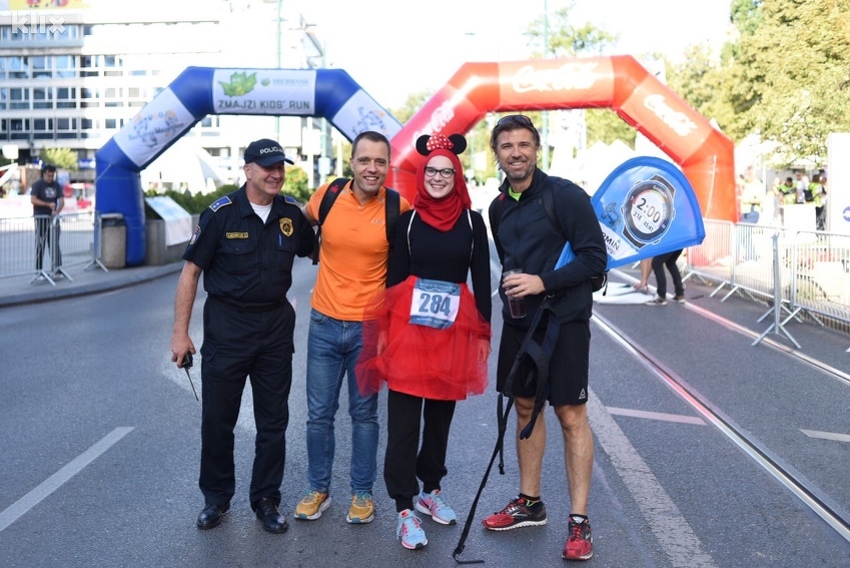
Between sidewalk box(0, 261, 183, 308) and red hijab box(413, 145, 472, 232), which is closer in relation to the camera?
red hijab box(413, 145, 472, 232)

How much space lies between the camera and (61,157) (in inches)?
3123

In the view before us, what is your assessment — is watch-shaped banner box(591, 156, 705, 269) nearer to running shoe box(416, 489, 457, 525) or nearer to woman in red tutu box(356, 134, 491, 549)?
woman in red tutu box(356, 134, 491, 549)

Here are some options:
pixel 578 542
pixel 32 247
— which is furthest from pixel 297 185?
Answer: pixel 578 542

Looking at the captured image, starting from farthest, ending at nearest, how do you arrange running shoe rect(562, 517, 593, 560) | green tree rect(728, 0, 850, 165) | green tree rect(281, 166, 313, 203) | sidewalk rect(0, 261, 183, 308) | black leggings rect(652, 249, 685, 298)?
green tree rect(281, 166, 313, 203)
green tree rect(728, 0, 850, 165)
sidewalk rect(0, 261, 183, 308)
black leggings rect(652, 249, 685, 298)
running shoe rect(562, 517, 593, 560)

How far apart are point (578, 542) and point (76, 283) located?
45.4 ft

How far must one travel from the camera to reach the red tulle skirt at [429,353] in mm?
4496

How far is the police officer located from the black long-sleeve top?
1.98 feet

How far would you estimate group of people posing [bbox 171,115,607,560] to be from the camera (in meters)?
4.42

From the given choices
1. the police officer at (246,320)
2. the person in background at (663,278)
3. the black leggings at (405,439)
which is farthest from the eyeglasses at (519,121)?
the person in background at (663,278)

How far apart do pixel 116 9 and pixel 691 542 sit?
92689mm

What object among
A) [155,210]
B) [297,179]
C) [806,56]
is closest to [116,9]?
[297,179]

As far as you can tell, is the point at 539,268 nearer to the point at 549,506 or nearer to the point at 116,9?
the point at 549,506

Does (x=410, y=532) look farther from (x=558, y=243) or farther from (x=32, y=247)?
(x=32, y=247)

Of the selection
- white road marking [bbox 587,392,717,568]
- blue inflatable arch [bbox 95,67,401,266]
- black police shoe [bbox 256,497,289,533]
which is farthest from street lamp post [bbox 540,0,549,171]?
black police shoe [bbox 256,497,289,533]
